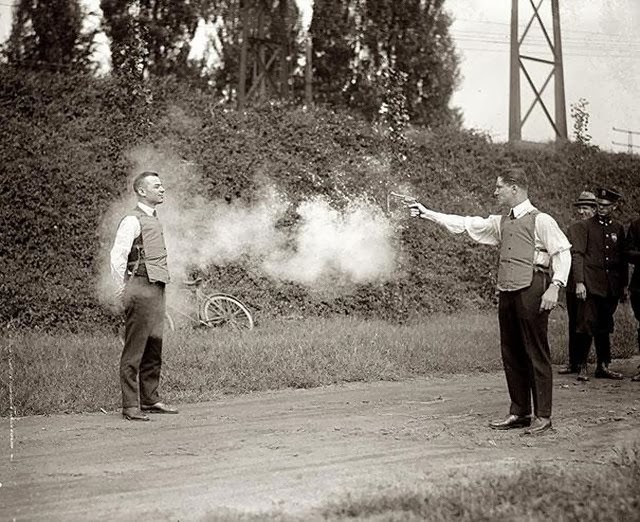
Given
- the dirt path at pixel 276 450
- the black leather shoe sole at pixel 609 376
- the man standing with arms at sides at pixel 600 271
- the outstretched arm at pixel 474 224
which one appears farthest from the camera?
the man standing with arms at sides at pixel 600 271

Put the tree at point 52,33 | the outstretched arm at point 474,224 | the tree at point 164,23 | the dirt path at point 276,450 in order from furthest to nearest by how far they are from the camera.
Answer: the tree at point 164,23
the tree at point 52,33
the outstretched arm at point 474,224
the dirt path at point 276,450

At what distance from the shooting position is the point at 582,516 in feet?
14.3

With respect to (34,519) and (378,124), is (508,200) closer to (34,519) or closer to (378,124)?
(34,519)

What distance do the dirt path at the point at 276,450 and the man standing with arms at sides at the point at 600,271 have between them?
1.51 m

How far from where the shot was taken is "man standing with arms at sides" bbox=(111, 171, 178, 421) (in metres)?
7.57

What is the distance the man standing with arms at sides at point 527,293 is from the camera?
22.5ft

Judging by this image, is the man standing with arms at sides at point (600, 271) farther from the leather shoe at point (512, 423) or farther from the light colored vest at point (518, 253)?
the light colored vest at point (518, 253)

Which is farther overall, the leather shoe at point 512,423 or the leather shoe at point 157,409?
the leather shoe at point 157,409

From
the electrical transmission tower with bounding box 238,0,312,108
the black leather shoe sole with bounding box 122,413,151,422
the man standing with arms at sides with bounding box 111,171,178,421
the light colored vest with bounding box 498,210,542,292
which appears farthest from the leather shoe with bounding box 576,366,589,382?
the electrical transmission tower with bounding box 238,0,312,108

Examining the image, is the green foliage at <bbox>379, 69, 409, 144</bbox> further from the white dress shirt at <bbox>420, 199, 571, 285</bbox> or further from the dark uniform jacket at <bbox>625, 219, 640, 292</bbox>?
the white dress shirt at <bbox>420, 199, 571, 285</bbox>

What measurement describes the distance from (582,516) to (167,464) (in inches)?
113

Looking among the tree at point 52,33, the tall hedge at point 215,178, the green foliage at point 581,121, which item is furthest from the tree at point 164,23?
the green foliage at point 581,121

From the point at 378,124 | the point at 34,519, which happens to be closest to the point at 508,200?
the point at 34,519

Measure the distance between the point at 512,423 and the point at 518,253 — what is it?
1.46 metres
